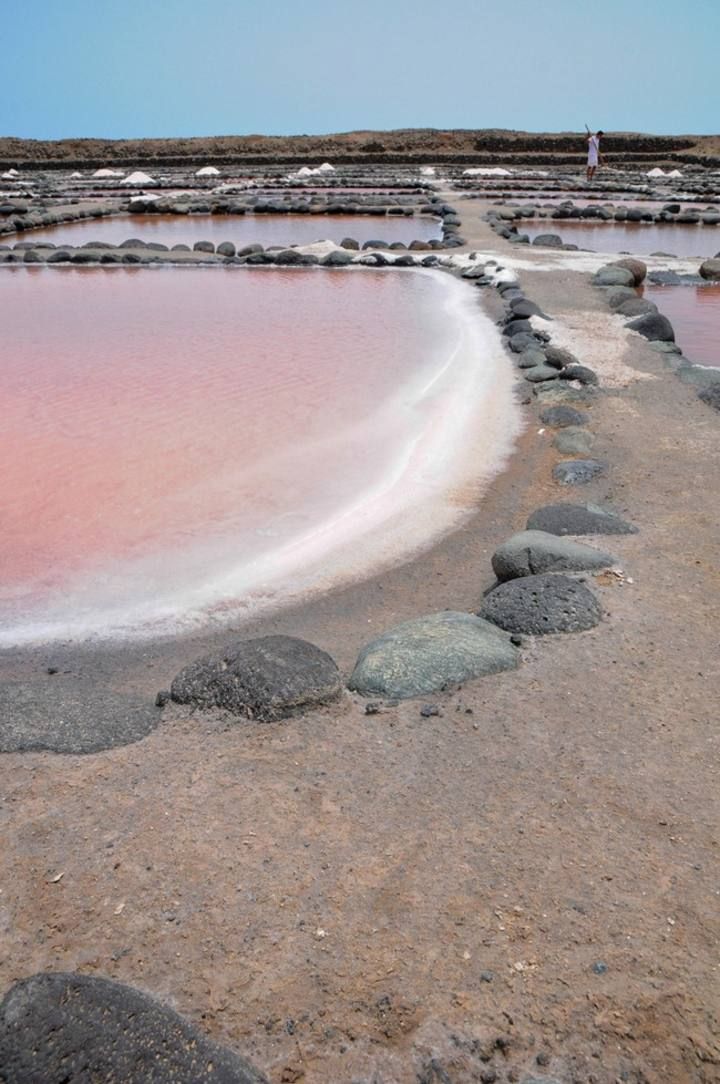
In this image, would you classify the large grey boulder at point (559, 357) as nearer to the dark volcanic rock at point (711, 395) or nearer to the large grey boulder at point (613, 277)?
the dark volcanic rock at point (711, 395)

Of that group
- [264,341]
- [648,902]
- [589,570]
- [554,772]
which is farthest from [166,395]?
[648,902]

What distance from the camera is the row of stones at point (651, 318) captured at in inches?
343

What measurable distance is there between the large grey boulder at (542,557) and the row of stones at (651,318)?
3724mm

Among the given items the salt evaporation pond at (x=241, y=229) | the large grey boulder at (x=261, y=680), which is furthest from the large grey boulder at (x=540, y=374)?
the salt evaporation pond at (x=241, y=229)

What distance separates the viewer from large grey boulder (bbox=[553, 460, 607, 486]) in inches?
259

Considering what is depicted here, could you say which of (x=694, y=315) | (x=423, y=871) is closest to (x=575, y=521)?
(x=423, y=871)

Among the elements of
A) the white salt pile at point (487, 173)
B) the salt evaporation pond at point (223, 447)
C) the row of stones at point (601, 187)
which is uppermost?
the white salt pile at point (487, 173)

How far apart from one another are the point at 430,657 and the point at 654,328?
25.5ft

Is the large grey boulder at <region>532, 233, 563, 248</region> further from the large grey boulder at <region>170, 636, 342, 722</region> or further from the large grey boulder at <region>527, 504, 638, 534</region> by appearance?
the large grey boulder at <region>170, 636, 342, 722</region>

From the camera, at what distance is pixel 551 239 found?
18.1 meters

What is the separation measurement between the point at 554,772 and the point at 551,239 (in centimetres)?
1658

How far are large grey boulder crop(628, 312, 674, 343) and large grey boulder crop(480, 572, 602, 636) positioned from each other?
6.68 metres

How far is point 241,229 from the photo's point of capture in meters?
22.4

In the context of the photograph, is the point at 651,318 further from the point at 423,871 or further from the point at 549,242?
the point at 423,871
